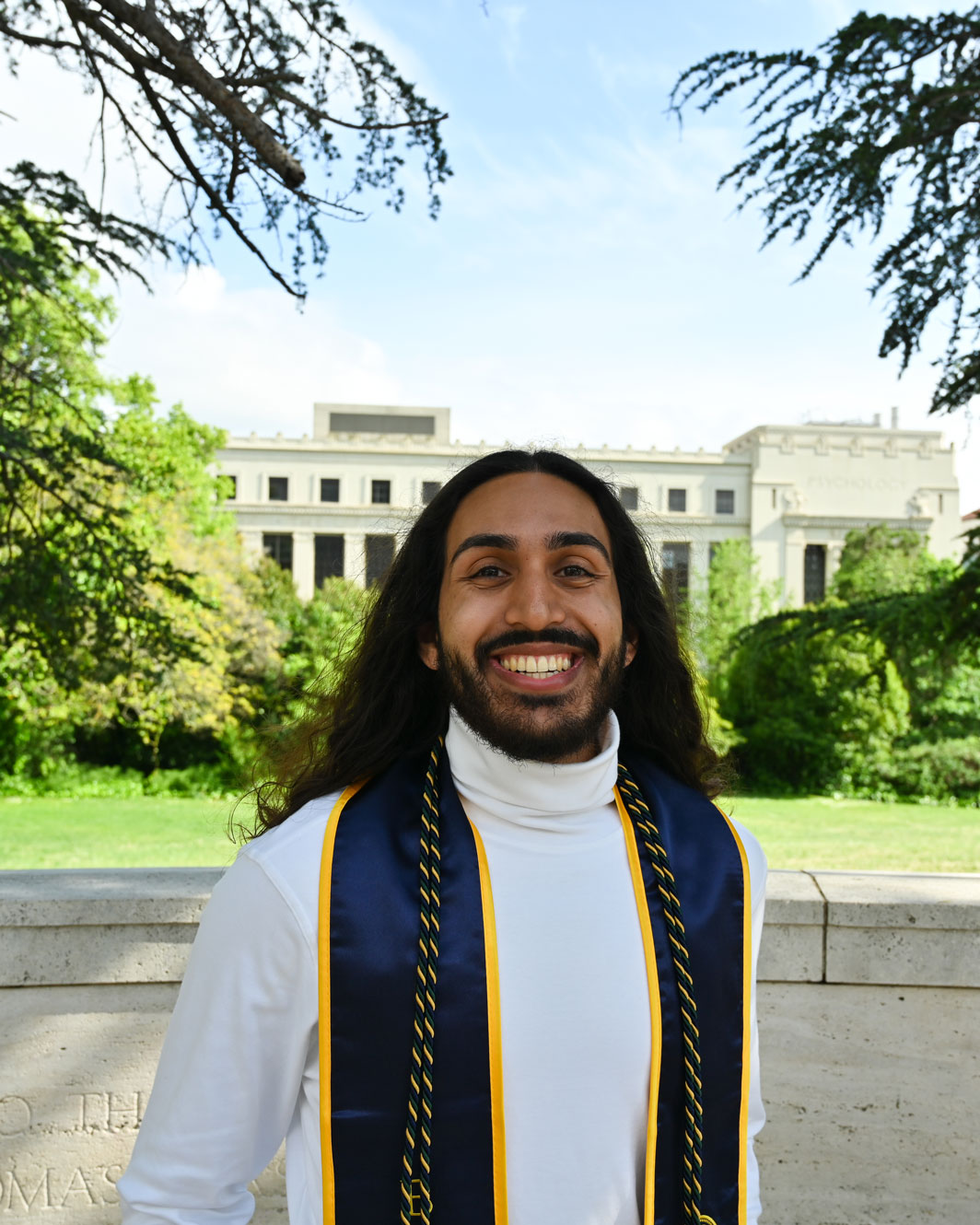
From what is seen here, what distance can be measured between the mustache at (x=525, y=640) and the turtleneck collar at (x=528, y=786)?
5.0 inches

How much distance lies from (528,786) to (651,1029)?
398 mm

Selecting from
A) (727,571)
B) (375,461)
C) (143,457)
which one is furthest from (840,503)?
(143,457)

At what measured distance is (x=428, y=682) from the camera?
214cm

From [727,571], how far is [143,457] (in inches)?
1120

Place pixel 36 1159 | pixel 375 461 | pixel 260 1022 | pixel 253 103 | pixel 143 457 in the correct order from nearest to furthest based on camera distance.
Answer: pixel 260 1022 → pixel 36 1159 → pixel 253 103 → pixel 143 457 → pixel 375 461

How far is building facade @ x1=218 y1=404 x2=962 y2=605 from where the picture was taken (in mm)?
66688

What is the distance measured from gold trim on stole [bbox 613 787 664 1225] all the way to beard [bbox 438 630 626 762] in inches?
8.0

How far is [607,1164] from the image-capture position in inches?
59.7

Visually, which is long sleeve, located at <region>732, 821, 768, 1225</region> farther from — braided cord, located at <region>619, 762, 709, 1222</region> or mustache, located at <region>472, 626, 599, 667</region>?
mustache, located at <region>472, 626, 599, 667</region>

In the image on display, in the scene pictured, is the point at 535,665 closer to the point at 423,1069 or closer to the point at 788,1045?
the point at 423,1069

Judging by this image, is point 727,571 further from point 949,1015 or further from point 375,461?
point 949,1015

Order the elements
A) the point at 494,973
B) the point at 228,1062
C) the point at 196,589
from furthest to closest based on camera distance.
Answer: the point at 196,589
the point at 494,973
the point at 228,1062

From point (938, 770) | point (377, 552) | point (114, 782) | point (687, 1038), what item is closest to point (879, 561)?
point (938, 770)

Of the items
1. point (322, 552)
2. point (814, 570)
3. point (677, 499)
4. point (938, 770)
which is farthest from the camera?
point (814, 570)
